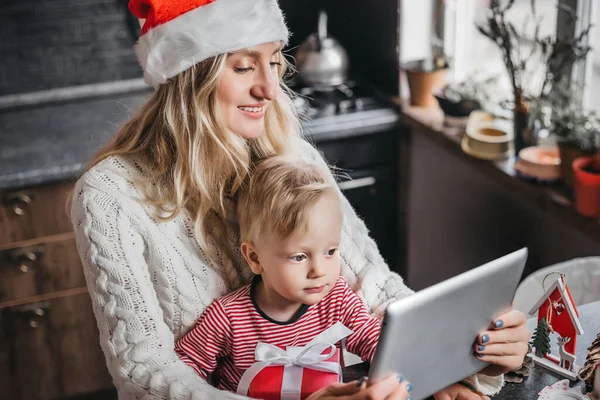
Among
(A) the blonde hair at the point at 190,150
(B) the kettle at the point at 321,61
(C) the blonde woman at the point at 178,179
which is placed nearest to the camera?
(C) the blonde woman at the point at 178,179

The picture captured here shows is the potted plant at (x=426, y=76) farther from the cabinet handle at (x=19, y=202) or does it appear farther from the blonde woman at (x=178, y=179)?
the cabinet handle at (x=19, y=202)

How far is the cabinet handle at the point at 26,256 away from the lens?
2.53 metres

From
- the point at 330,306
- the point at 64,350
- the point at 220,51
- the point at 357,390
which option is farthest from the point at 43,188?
the point at 357,390

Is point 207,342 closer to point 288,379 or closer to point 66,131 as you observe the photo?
point 288,379

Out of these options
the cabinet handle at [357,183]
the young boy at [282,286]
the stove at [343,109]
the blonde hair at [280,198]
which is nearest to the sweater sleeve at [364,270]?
the young boy at [282,286]

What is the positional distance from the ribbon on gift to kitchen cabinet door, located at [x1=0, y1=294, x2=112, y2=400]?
4.88 feet

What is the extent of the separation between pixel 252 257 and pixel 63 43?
1931 mm

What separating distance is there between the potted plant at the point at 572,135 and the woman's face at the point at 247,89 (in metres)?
0.96

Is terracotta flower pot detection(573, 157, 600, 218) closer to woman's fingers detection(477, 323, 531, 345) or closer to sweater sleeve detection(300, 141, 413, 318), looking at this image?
sweater sleeve detection(300, 141, 413, 318)

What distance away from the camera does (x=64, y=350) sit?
2682 millimetres

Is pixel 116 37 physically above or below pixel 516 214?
above

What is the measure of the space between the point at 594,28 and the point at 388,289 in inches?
46.0

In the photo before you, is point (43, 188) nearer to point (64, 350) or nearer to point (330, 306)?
point (64, 350)

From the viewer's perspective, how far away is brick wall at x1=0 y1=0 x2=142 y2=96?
2969mm
